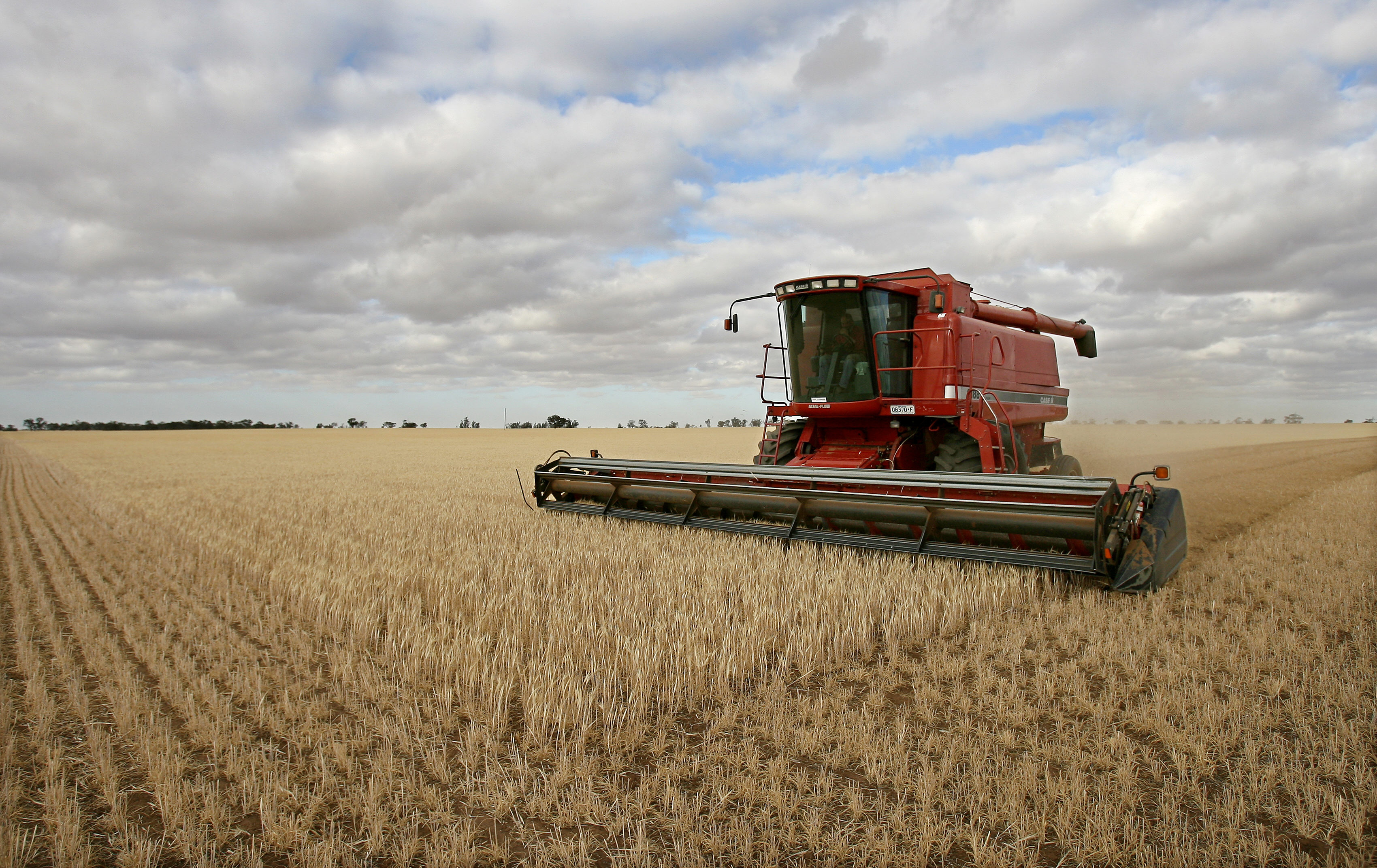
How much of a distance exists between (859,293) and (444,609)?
18.1ft

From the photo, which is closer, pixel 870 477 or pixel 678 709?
pixel 678 709

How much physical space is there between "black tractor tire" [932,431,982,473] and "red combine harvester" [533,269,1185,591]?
18 millimetres

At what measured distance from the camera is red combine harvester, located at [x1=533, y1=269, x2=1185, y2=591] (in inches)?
204

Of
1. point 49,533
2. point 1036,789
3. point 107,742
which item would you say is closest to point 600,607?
point 107,742

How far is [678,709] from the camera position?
127 inches

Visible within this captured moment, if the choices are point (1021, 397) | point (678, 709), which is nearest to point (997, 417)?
point (1021, 397)

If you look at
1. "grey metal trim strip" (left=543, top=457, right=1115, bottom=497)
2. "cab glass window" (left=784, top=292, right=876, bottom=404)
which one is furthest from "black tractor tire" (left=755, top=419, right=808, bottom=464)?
"grey metal trim strip" (left=543, top=457, right=1115, bottom=497)

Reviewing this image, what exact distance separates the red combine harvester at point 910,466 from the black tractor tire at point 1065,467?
0.04m

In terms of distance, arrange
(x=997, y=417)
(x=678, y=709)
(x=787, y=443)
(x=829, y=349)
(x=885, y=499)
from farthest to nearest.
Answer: (x=787, y=443), (x=829, y=349), (x=997, y=417), (x=885, y=499), (x=678, y=709)

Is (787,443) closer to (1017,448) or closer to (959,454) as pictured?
(959,454)

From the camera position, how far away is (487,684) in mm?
3303

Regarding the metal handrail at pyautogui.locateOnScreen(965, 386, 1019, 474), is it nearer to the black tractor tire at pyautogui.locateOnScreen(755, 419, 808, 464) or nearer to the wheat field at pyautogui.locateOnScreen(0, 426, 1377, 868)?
the black tractor tire at pyautogui.locateOnScreen(755, 419, 808, 464)

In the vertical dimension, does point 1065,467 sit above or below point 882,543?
above

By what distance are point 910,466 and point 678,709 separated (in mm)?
5790
